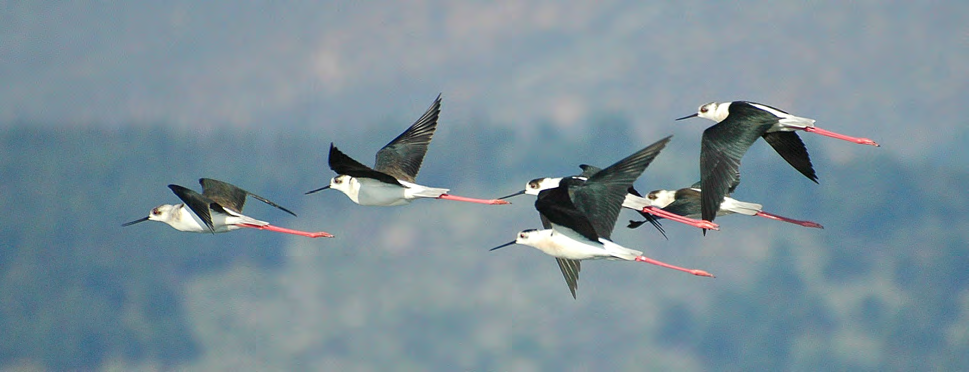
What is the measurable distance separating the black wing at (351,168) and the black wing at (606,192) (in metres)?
2.05

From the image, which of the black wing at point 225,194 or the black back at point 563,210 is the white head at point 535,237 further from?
the black wing at point 225,194

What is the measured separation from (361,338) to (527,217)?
82.8 ft

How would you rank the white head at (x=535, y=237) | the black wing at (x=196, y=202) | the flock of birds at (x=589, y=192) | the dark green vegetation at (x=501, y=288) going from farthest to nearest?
the dark green vegetation at (x=501, y=288), the black wing at (x=196, y=202), the white head at (x=535, y=237), the flock of birds at (x=589, y=192)

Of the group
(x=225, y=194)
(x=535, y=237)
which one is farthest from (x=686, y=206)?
(x=225, y=194)

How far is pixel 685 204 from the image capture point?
1543 centimetres

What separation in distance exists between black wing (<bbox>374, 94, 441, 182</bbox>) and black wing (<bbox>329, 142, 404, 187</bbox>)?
0.48 meters

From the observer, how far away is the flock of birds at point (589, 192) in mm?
12969

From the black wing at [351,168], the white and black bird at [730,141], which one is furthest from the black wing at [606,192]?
the black wing at [351,168]

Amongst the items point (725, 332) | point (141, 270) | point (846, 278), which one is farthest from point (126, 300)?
point (846, 278)

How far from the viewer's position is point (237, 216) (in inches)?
586

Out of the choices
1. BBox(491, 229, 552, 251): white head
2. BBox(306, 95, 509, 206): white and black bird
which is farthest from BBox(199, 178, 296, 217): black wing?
BBox(491, 229, 552, 251): white head

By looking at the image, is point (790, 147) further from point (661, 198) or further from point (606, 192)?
point (606, 192)

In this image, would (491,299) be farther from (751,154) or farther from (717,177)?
(717,177)

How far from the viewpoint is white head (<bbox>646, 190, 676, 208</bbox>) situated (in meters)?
15.7
